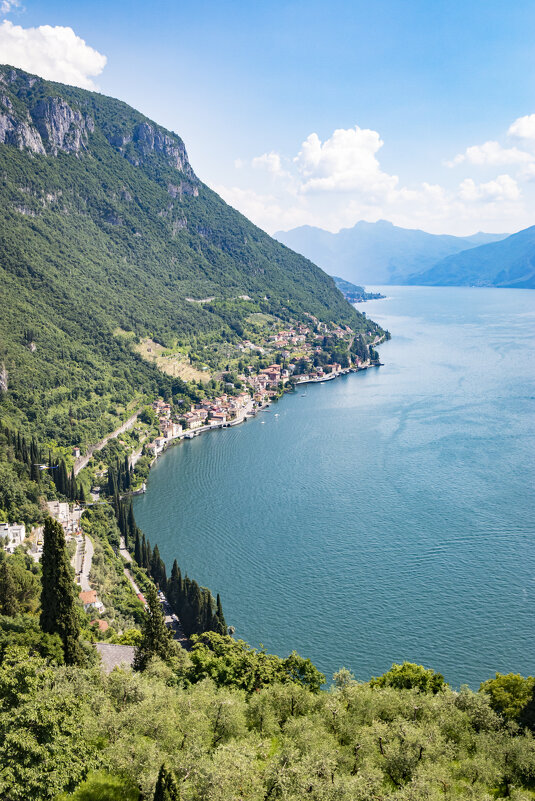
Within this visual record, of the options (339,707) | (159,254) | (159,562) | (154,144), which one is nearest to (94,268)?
(159,254)

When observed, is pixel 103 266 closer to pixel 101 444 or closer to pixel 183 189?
pixel 183 189

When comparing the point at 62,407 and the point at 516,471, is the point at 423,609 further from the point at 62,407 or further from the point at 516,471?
the point at 62,407

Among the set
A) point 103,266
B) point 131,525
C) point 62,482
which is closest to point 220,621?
point 131,525

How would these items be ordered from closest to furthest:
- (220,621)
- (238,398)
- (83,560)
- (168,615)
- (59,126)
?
1. (220,621)
2. (168,615)
3. (83,560)
4. (238,398)
5. (59,126)

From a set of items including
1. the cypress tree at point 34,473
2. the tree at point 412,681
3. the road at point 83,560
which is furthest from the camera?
the cypress tree at point 34,473

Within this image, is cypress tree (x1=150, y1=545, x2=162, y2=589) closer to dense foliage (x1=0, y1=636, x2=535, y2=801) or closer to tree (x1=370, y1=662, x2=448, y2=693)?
dense foliage (x1=0, y1=636, x2=535, y2=801)

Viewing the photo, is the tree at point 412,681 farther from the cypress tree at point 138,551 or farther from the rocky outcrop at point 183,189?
the rocky outcrop at point 183,189

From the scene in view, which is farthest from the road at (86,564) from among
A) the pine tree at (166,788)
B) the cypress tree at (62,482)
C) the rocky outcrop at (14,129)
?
the rocky outcrop at (14,129)
